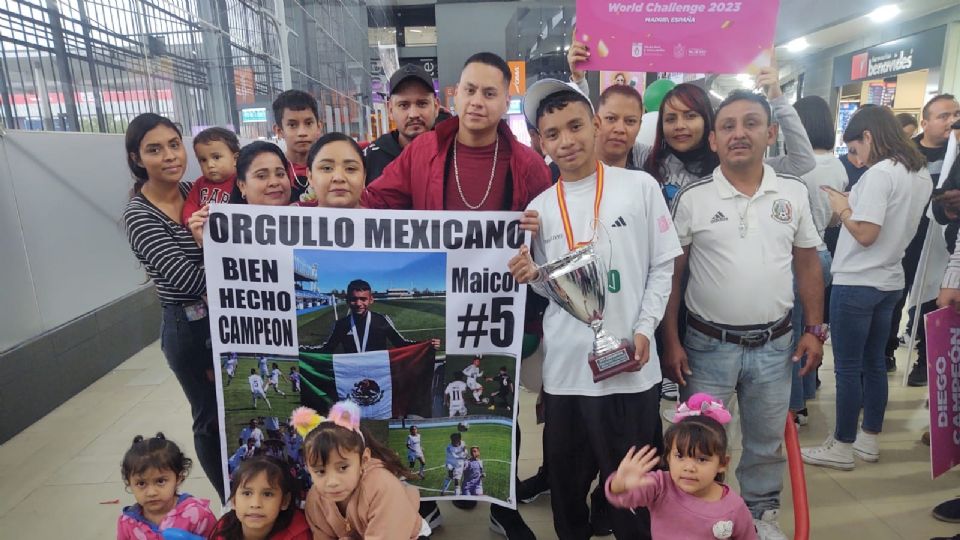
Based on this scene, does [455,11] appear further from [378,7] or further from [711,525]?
[711,525]

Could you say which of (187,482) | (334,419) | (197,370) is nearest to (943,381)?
(334,419)

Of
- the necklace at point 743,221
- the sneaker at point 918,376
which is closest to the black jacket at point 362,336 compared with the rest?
the necklace at point 743,221

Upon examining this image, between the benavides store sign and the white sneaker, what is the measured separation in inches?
322

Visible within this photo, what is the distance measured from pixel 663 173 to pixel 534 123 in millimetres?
744

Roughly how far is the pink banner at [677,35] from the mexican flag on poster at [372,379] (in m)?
1.44

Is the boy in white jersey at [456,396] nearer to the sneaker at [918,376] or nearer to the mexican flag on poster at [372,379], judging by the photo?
the mexican flag on poster at [372,379]

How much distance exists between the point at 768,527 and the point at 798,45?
10626 millimetres

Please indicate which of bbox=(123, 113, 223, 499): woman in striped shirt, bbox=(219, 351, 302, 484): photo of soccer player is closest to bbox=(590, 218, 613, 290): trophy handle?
bbox=(219, 351, 302, 484): photo of soccer player

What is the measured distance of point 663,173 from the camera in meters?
2.54

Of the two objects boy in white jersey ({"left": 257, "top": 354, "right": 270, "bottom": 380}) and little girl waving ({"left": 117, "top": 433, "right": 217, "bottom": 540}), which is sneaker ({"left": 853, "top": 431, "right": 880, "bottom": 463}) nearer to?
boy in white jersey ({"left": 257, "top": 354, "right": 270, "bottom": 380})

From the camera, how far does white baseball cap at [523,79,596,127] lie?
199cm

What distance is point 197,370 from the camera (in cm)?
232

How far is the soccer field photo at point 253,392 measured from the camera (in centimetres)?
209

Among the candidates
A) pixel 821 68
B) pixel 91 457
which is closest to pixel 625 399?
pixel 91 457
